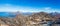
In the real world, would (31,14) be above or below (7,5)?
below

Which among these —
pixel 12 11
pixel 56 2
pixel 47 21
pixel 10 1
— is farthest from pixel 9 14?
pixel 56 2

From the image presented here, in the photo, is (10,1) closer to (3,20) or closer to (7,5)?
(7,5)

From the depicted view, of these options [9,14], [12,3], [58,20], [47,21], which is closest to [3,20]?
[9,14]

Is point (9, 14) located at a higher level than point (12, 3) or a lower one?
lower

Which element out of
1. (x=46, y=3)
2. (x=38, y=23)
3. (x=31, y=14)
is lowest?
(x=38, y=23)

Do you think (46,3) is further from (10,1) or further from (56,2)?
(10,1)
